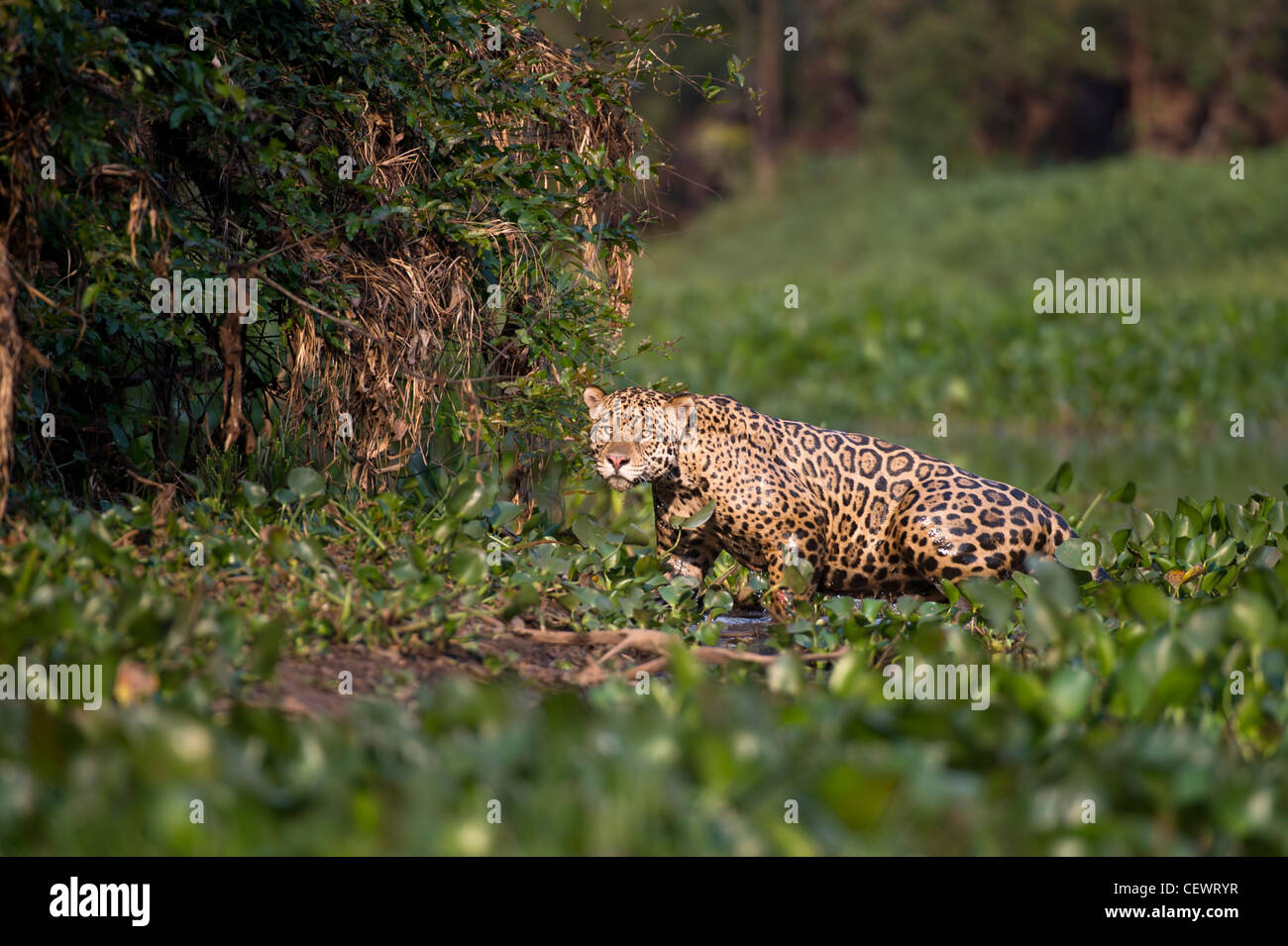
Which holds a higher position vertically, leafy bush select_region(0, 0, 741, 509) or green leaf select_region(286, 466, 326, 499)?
leafy bush select_region(0, 0, 741, 509)

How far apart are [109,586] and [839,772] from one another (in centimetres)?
311

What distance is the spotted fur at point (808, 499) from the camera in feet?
23.2

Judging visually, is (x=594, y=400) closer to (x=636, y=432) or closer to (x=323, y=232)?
(x=636, y=432)

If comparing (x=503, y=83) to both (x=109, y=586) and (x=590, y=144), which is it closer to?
(x=590, y=144)

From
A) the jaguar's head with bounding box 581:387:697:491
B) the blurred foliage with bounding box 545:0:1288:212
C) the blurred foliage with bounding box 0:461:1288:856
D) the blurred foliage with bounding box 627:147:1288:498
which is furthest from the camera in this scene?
the blurred foliage with bounding box 545:0:1288:212

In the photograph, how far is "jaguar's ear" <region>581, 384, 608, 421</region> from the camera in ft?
23.5

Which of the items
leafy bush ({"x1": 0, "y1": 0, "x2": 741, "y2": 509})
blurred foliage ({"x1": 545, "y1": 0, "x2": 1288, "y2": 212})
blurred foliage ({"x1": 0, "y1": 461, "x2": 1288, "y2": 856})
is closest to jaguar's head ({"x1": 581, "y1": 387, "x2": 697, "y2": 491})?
leafy bush ({"x1": 0, "y1": 0, "x2": 741, "y2": 509})

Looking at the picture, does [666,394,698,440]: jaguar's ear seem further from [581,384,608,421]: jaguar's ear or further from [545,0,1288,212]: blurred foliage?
[545,0,1288,212]: blurred foliage

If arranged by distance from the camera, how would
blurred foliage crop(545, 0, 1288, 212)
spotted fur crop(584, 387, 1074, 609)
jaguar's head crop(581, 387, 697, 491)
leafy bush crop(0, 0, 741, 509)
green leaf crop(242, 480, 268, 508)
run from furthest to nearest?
1. blurred foliage crop(545, 0, 1288, 212)
2. spotted fur crop(584, 387, 1074, 609)
3. jaguar's head crop(581, 387, 697, 491)
4. green leaf crop(242, 480, 268, 508)
5. leafy bush crop(0, 0, 741, 509)

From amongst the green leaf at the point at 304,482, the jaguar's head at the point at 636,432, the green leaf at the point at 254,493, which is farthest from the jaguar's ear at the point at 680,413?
the green leaf at the point at 254,493

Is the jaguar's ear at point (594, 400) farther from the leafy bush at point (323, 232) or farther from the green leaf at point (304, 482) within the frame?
the green leaf at point (304, 482)

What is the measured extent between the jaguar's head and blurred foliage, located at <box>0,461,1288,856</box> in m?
0.47

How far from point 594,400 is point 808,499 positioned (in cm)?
120

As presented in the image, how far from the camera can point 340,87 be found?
Answer: 22.4 ft
